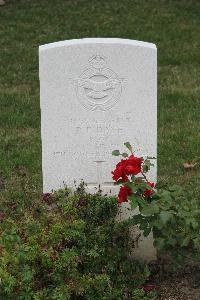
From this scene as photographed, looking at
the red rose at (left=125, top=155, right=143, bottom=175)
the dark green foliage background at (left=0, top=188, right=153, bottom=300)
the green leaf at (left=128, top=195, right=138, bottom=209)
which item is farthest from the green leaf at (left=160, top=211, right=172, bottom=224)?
the dark green foliage background at (left=0, top=188, right=153, bottom=300)

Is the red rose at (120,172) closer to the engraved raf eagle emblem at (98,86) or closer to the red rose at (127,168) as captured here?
the red rose at (127,168)

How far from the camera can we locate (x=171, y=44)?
1053cm

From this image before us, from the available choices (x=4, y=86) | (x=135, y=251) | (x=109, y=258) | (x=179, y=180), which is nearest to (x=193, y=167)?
(x=179, y=180)

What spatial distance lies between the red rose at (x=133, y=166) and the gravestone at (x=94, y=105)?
44 cm

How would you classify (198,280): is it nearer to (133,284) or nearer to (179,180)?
(133,284)

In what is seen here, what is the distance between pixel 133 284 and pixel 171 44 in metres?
6.30

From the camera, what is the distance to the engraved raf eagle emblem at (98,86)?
490 cm

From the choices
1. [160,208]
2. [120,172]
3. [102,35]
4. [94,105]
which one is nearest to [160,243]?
[160,208]

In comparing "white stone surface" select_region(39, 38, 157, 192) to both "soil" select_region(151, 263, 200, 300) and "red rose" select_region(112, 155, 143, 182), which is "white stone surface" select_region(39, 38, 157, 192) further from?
"soil" select_region(151, 263, 200, 300)

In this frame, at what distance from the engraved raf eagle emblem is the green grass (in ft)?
4.61

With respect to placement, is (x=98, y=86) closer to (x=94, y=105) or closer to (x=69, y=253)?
(x=94, y=105)

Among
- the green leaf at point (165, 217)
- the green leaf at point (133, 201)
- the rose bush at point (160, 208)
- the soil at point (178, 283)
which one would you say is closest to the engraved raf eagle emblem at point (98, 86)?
the rose bush at point (160, 208)

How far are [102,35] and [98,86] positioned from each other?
19.9 feet

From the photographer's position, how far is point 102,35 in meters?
10.9
